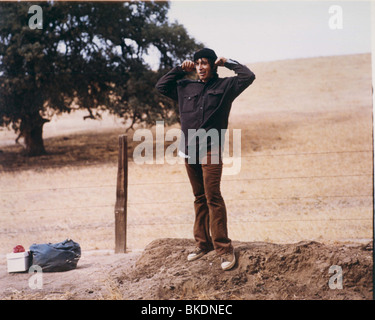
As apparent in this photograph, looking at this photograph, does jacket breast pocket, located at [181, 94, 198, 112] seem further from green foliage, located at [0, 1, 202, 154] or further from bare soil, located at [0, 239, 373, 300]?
green foliage, located at [0, 1, 202, 154]

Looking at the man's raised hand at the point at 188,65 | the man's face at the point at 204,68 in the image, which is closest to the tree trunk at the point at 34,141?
the man's raised hand at the point at 188,65

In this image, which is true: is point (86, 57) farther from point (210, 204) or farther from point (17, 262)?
point (210, 204)

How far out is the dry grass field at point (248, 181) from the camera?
26.6ft

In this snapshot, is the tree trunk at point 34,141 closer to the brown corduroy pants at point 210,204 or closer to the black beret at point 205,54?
the brown corduroy pants at point 210,204

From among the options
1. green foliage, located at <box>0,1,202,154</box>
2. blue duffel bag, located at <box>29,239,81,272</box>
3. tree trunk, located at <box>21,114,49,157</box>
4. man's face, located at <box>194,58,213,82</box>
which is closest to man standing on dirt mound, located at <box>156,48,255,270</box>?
man's face, located at <box>194,58,213,82</box>

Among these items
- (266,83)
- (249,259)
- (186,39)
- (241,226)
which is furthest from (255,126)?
(249,259)

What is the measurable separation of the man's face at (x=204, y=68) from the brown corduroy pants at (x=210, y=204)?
29.5 inches

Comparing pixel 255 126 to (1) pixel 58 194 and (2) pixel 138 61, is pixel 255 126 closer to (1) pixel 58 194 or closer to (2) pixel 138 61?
(2) pixel 138 61

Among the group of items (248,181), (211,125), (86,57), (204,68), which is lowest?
(248,181)

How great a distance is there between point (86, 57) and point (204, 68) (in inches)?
445

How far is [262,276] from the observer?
430 centimetres

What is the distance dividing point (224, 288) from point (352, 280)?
122 cm

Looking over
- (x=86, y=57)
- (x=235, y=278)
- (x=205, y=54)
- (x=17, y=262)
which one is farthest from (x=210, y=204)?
(x=86, y=57)

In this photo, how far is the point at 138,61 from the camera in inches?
611
